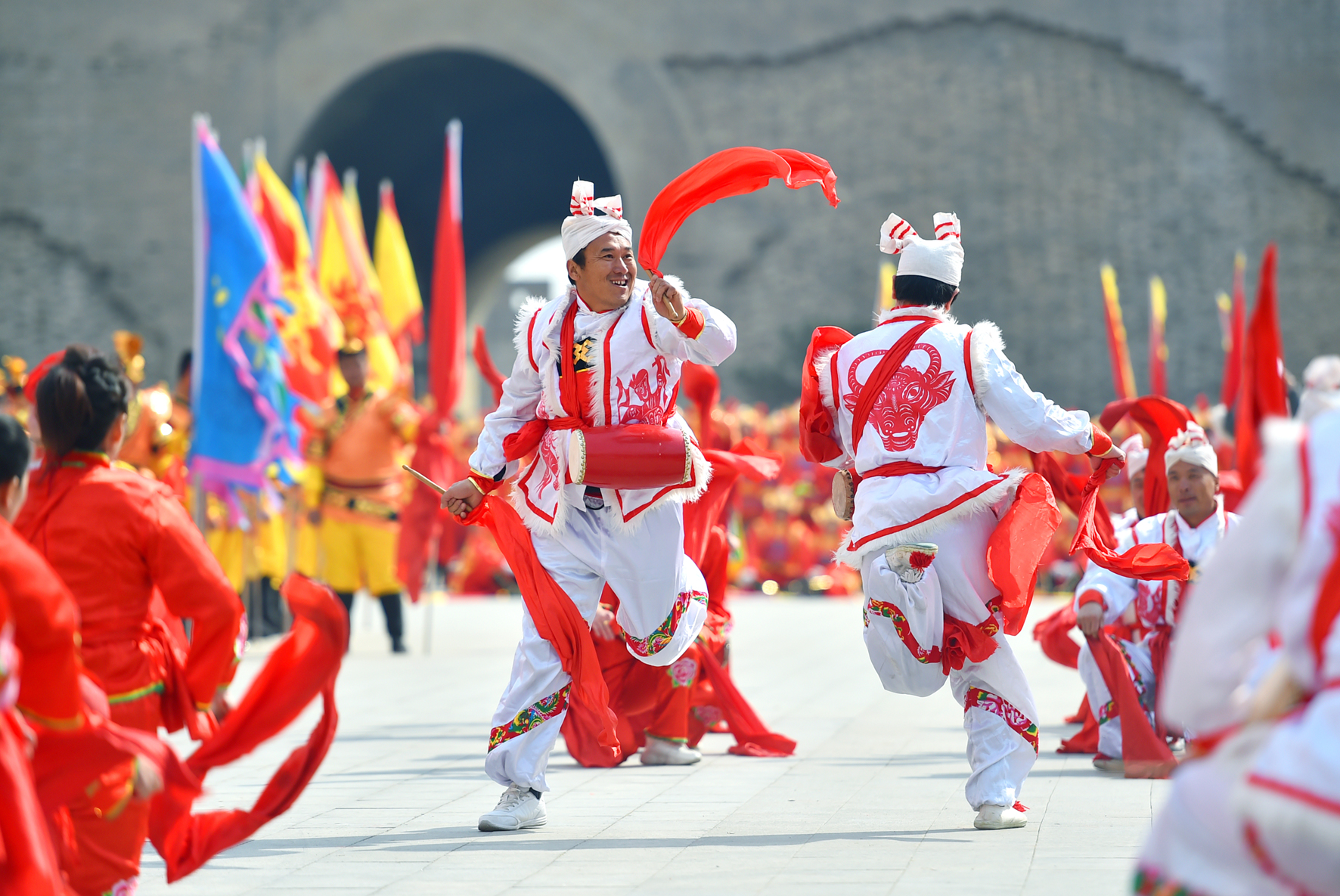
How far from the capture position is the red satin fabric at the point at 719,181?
4.81m

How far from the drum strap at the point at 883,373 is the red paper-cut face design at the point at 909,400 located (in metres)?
0.01

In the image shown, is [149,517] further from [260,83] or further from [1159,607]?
[260,83]

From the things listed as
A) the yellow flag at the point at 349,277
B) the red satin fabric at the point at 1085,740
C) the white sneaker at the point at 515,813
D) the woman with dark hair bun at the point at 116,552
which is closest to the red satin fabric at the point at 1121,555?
the red satin fabric at the point at 1085,740

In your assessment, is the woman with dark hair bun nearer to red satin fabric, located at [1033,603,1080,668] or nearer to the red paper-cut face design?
the red paper-cut face design

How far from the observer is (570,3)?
67.3 feet

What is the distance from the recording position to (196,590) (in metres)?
3.38

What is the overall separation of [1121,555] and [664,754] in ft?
6.05

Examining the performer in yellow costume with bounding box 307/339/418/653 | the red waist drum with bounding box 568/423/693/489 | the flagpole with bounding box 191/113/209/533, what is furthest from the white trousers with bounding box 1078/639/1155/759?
the flagpole with bounding box 191/113/209/533

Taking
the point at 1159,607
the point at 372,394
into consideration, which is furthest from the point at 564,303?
the point at 372,394

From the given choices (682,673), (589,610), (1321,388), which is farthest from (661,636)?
(1321,388)

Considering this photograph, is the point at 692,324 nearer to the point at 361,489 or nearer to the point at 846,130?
the point at 361,489

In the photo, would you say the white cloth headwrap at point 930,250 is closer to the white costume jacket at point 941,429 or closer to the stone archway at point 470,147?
the white costume jacket at point 941,429

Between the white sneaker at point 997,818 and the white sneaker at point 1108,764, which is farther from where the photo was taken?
the white sneaker at point 1108,764

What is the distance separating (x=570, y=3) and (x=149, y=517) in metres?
18.0
